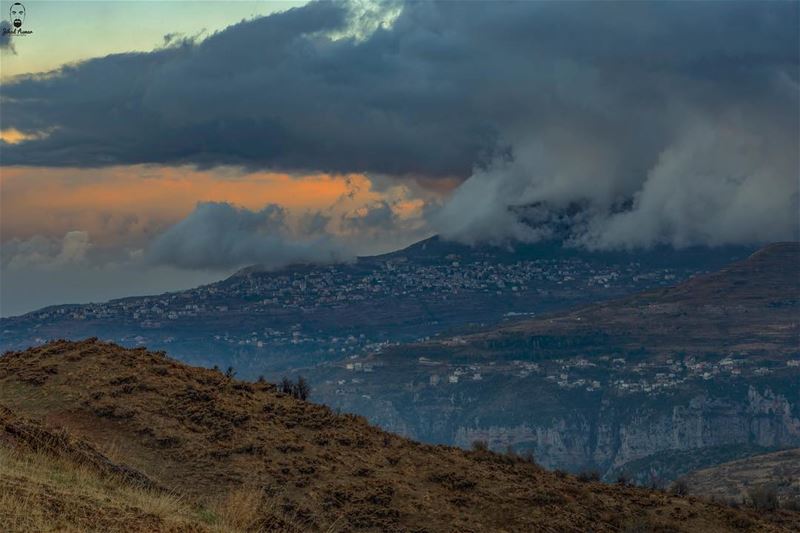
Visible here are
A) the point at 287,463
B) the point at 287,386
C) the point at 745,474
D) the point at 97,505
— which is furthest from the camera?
the point at 745,474

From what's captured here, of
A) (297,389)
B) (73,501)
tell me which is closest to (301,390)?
(297,389)

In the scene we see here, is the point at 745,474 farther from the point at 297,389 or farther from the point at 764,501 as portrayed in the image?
the point at 297,389

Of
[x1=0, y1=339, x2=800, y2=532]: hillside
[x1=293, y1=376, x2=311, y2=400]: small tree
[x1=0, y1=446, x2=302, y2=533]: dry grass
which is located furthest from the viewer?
[x1=293, y1=376, x2=311, y2=400]: small tree

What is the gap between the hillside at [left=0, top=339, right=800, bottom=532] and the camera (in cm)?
3091

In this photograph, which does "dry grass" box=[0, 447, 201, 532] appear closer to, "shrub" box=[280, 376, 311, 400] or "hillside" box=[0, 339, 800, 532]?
"hillside" box=[0, 339, 800, 532]

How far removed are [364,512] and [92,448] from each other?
7728mm

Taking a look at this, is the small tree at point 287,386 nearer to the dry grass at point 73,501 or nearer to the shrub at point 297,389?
the shrub at point 297,389

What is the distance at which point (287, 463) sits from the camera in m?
34.0

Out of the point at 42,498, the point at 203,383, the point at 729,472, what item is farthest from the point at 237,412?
the point at 729,472

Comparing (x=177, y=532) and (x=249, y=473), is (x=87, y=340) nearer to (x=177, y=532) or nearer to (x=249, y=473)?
(x=249, y=473)

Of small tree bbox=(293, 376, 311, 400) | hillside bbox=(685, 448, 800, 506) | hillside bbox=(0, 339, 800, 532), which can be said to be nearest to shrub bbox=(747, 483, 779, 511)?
hillside bbox=(0, 339, 800, 532)

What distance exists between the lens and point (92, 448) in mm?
31234

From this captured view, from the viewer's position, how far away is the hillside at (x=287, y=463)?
1217 inches

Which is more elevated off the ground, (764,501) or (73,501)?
(73,501)
